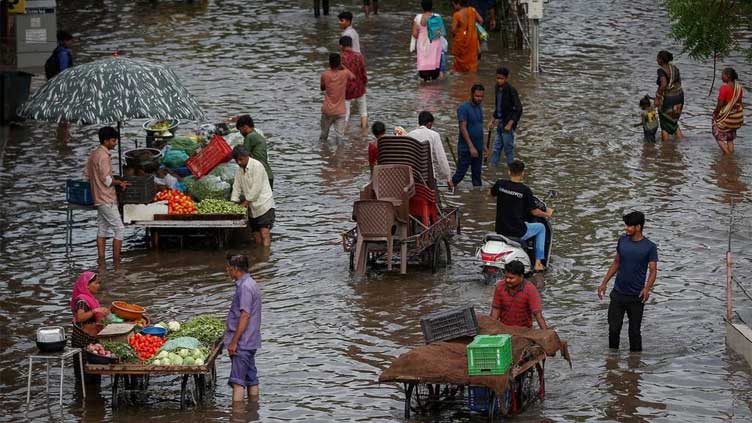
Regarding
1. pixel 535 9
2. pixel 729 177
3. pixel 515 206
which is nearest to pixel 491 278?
pixel 515 206

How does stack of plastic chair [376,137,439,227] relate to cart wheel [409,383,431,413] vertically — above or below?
above

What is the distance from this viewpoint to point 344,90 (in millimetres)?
22656

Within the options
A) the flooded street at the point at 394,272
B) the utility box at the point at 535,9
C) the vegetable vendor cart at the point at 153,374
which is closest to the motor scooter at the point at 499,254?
the flooded street at the point at 394,272

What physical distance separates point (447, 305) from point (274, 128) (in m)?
9.21

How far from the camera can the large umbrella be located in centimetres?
1719

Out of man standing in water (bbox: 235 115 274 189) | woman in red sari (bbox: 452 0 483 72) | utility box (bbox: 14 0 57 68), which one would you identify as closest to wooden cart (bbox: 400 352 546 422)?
man standing in water (bbox: 235 115 274 189)

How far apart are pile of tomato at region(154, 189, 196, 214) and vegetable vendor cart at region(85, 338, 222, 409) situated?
14.6ft

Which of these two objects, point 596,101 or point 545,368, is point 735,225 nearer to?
point 545,368

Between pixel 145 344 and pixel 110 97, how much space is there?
537cm

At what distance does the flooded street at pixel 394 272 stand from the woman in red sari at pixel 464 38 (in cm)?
35

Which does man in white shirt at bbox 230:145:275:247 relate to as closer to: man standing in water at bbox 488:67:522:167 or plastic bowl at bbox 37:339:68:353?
man standing in water at bbox 488:67:522:167

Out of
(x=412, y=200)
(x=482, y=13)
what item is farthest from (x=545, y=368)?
(x=482, y=13)

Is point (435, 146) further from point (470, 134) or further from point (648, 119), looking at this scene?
point (648, 119)

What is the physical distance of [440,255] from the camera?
1703 cm
